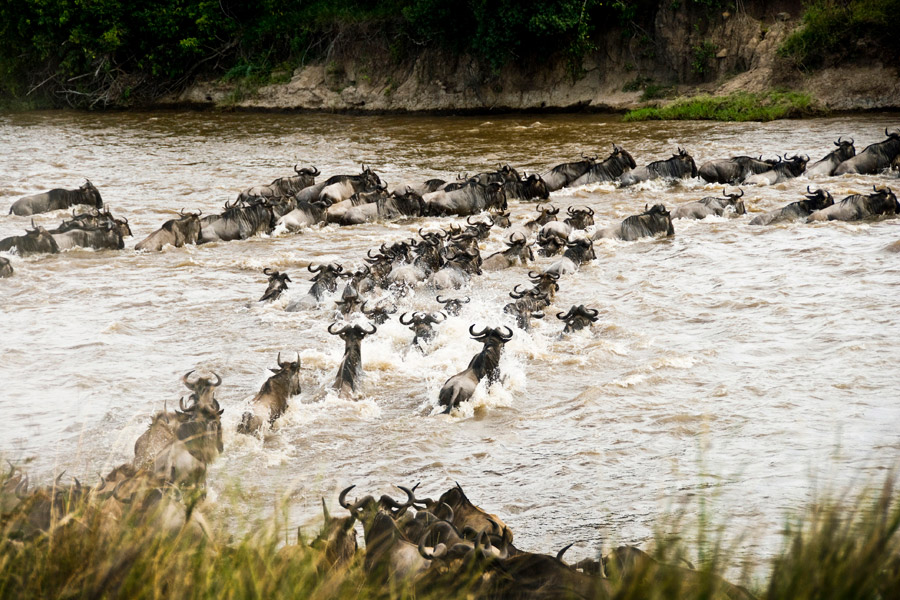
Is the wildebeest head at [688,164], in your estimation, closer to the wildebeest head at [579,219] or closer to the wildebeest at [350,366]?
the wildebeest head at [579,219]

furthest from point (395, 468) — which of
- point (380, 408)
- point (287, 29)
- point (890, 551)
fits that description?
point (287, 29)

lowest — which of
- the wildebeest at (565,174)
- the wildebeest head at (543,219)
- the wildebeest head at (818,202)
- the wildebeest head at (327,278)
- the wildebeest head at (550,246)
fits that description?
the wildebeest head at (327,278)

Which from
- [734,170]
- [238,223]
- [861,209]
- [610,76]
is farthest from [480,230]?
[610,76]

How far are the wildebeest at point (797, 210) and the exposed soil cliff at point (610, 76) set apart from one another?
12927 millimetres

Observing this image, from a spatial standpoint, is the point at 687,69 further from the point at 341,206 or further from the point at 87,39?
the point at 87,39

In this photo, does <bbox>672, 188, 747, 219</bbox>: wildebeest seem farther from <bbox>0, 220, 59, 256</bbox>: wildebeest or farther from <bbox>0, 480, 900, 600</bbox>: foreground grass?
<bbox>0, 480, 900, 600</bbox>: foreground grass

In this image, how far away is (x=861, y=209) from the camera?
13.2 m

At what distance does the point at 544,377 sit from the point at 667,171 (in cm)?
1037

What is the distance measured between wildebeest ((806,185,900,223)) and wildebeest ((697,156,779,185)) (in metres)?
3.62

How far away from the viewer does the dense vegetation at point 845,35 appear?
81.2 feet

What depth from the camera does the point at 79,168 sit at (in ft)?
69.8

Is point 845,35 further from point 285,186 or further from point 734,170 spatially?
point 285,186

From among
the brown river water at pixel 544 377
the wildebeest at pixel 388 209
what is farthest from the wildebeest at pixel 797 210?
the wildebeest at pixel 388 209

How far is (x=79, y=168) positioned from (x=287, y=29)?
1818 cm
